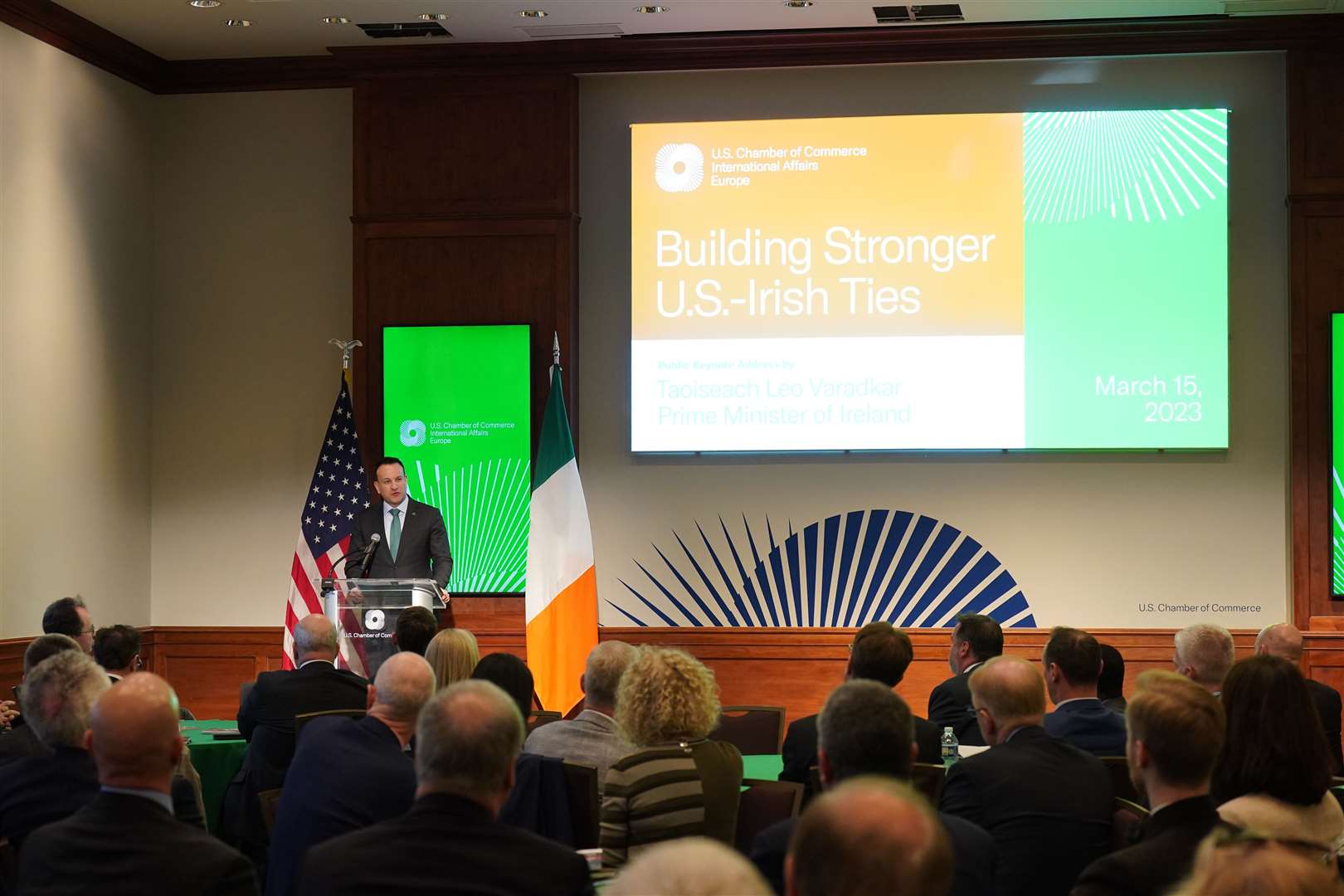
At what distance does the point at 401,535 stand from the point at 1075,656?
14.2ft

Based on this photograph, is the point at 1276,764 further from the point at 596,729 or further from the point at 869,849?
the point at 596,729

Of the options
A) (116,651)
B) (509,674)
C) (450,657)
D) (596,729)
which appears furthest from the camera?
(116,651)

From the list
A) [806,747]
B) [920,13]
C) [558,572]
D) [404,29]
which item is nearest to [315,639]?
[806,747]

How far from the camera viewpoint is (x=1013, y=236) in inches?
328

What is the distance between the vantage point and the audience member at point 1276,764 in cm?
292

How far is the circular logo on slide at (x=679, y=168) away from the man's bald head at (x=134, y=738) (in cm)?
641

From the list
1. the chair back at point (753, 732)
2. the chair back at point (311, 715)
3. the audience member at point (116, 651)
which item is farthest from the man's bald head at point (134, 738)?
the chair back at point (753, 732)

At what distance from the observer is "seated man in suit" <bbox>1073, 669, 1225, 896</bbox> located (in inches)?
99.0

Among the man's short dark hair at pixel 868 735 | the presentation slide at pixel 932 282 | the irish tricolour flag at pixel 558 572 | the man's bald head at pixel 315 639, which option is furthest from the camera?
the presentation slide at pixel 932 282

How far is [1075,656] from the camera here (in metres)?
4.57

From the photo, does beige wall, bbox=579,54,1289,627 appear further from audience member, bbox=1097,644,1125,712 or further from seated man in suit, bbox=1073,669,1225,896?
seated man in suit, bbox=1073,669,1225,896

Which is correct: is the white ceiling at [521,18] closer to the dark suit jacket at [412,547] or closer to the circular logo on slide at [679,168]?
the circular logo on slide at [679,168]

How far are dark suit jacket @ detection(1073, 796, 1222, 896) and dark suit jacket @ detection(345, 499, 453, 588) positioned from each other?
5.55 m

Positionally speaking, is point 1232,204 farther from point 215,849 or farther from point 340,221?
point 215,849
